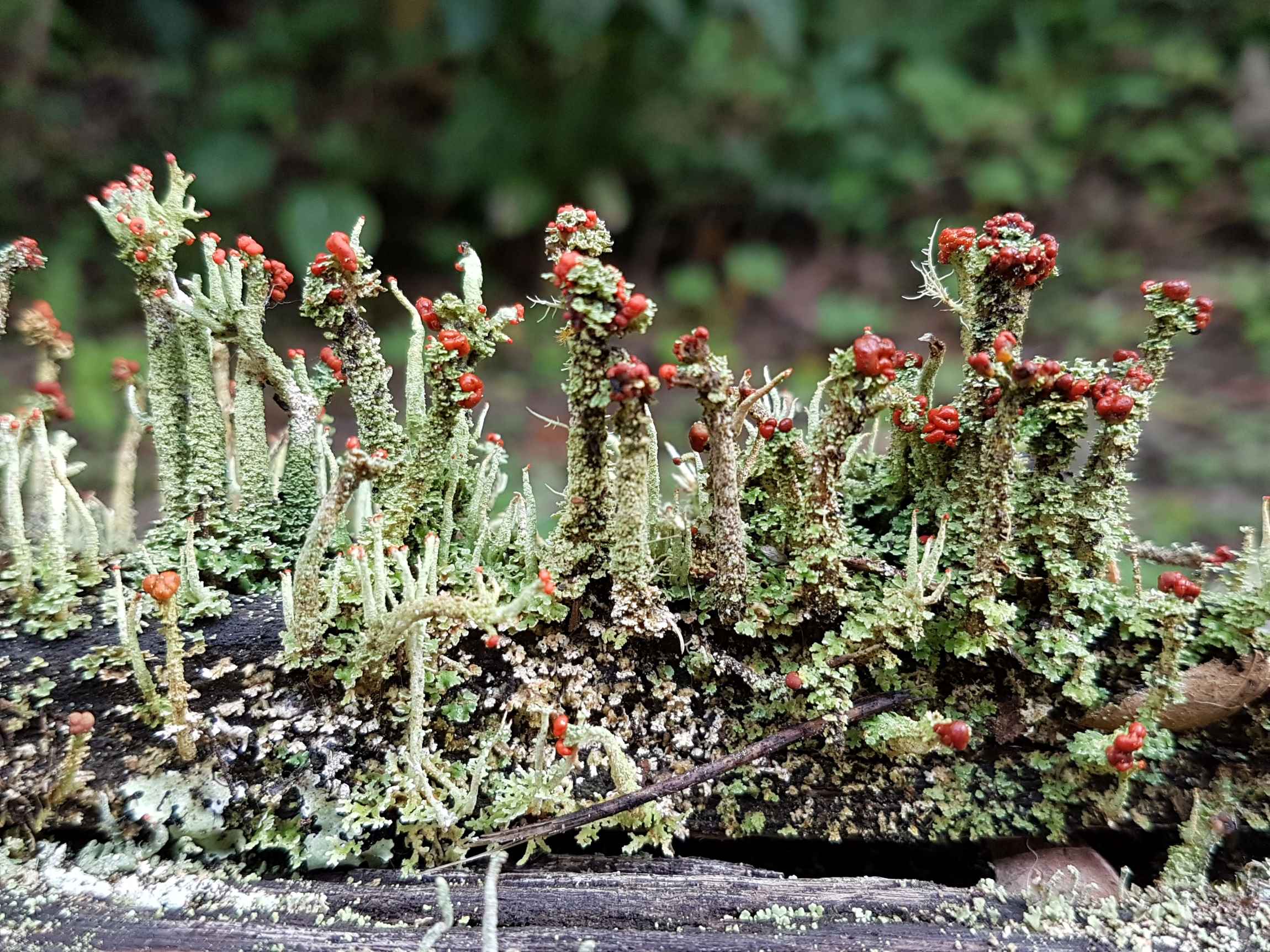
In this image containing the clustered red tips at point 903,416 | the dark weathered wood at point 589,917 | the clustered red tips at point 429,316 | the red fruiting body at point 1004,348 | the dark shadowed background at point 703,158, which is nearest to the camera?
the dark weathered wood at point 589,917

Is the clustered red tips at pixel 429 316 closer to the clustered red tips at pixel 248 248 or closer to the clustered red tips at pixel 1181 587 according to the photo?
the clustered red tips at pixel 248 248

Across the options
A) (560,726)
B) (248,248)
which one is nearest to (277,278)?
(248,248)

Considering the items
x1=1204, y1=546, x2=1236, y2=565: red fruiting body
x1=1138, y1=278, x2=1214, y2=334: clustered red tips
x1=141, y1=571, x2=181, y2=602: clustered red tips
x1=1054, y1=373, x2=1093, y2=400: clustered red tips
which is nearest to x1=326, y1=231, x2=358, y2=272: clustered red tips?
x1=141, y1=571, x2=181, y2=602: clustered red tips

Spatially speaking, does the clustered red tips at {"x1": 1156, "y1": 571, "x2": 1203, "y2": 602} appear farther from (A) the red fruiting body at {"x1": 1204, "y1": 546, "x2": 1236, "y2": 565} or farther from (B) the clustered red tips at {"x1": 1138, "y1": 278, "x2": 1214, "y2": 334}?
(B) the clustered red tips at {"x1": 1138, "y1": 278, "x2": 1214, "y2": 334}

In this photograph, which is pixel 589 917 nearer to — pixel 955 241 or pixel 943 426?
pixel 943 426

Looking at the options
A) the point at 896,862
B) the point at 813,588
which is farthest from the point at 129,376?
the point at 896,862

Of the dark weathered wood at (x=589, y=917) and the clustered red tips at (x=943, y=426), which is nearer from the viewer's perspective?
the dark weathered wood at (x=589, y=917)

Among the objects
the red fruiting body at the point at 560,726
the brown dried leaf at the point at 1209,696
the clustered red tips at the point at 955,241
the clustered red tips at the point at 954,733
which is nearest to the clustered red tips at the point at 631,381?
the red fruiting body at the point at 560,726
